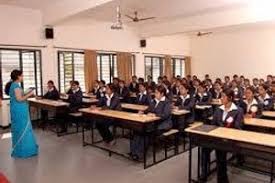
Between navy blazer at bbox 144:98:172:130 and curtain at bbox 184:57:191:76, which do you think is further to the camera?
curtain at bbox 184:57:191:76

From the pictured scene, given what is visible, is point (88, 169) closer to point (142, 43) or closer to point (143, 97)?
point (143, 97)

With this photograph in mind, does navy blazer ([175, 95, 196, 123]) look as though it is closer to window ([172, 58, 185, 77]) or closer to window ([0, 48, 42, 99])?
window ([0, 48, 42, 99])

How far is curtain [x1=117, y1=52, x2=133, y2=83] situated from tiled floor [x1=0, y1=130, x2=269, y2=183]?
4933mm

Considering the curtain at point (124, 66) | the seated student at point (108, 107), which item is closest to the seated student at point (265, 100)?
the seated student at point (108, 107)

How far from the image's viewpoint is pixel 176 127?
17.1ft

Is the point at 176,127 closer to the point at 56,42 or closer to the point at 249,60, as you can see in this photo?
the point at 56,42

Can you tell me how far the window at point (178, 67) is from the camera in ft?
41.5

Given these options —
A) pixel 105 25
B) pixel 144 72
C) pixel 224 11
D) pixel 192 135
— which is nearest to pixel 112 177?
pixel 192 135

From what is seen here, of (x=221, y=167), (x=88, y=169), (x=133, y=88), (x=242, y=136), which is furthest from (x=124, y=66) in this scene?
(x=242, y=136)

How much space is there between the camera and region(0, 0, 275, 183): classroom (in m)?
3.81

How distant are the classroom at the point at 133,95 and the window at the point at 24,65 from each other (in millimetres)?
27

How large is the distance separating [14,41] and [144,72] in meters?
5.36

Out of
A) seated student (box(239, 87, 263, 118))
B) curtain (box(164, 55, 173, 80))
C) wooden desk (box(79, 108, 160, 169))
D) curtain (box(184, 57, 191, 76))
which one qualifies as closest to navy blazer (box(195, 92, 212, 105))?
seated student (box(239, 87, 263, 118))

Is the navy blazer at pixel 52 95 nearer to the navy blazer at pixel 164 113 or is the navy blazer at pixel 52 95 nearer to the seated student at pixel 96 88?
the seated student at pixel 96 88
